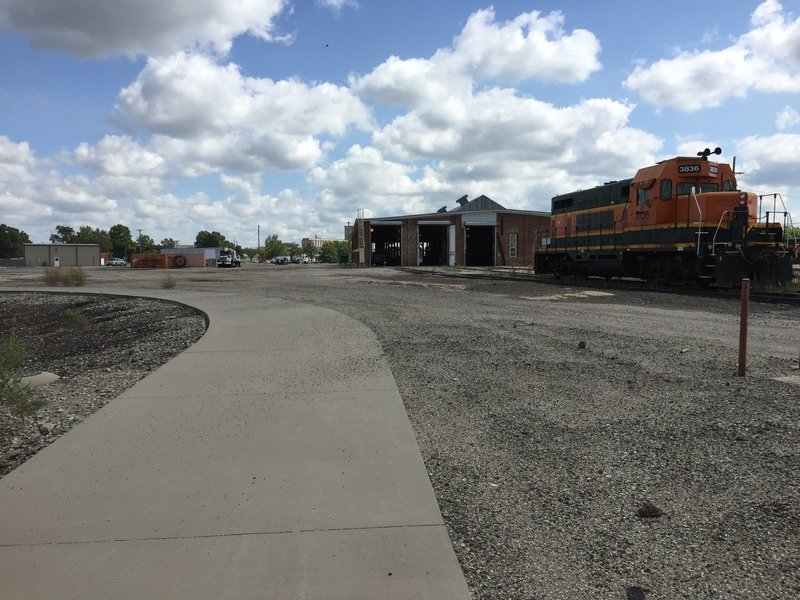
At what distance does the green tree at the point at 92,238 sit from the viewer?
137600 mm

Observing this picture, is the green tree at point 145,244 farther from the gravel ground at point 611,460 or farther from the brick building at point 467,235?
the gravel ground at point 611,460

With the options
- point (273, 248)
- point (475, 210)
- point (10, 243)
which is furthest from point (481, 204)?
point (10, 243)

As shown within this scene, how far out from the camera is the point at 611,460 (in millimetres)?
4258

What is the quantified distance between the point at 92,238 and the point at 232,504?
156 metres

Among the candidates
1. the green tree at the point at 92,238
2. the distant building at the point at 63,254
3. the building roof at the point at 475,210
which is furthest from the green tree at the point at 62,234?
the building roof at the point at 475,210

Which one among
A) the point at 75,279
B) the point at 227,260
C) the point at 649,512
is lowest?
the point at 649,512

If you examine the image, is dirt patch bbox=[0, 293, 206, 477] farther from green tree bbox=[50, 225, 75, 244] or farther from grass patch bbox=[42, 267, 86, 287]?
green tree bbox=[50, 225, 75, 244]

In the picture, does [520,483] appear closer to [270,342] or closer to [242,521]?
[242,521]

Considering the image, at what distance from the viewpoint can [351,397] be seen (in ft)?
19.2

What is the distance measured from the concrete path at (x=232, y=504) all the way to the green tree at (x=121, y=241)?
522 ft

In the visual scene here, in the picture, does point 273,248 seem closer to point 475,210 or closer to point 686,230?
point 475,210

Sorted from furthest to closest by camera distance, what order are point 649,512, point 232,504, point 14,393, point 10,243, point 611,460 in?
point 10,243, point 14,393, point 611,460, point 232,504, point 649,512

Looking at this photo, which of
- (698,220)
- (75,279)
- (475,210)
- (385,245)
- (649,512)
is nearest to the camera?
(649,512)

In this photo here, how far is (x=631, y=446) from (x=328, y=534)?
265cm
